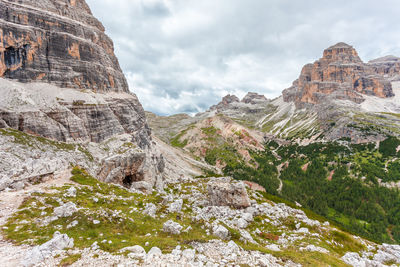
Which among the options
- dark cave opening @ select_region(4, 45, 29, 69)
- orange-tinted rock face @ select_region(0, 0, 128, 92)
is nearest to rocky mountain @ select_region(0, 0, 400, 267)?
dark cave opening @ select_region(4, 45, 29, 69)

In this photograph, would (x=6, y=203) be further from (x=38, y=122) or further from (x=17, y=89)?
(x=17, y=89)

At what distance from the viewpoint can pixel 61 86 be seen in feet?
175

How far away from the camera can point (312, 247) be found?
2106cm

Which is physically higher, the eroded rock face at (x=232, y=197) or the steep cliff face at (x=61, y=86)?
the steep cliff face at (x=61, y=86)

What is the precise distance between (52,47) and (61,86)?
13.9 meters

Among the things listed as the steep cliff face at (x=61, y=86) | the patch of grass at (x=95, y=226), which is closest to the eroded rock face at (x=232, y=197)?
the patch of grass at (x=95, y=226)

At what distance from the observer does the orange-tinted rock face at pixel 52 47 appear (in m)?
47.5

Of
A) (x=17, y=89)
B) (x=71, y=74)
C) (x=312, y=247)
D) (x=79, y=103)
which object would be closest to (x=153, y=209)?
(x=312, y=247)

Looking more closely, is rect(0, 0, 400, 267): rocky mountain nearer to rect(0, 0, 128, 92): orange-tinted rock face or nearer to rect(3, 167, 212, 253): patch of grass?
rect(3, 167, 212, 253): patch of grass

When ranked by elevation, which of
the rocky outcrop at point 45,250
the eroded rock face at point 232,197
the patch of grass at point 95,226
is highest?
the rocky outcrop at point 45,250

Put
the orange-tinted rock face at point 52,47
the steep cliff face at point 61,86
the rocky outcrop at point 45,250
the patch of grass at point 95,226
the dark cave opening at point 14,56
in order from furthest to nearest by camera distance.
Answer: the orange-tinted rock face at point 52,47 < the dark cave opening at point 14,56 < the steep cliff face at point 61,86 < the patch of grass at point 95,226 < the rocky outcrop at point 45,250

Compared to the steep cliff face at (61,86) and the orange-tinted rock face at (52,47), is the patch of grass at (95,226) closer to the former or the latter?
the steep cliff face at (61,86)

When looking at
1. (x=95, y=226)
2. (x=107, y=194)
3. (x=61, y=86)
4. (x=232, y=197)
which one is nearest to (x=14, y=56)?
(x=61, y=86)

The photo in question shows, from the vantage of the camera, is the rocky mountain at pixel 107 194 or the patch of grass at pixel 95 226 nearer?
the patch of grass at pixel 95 226
